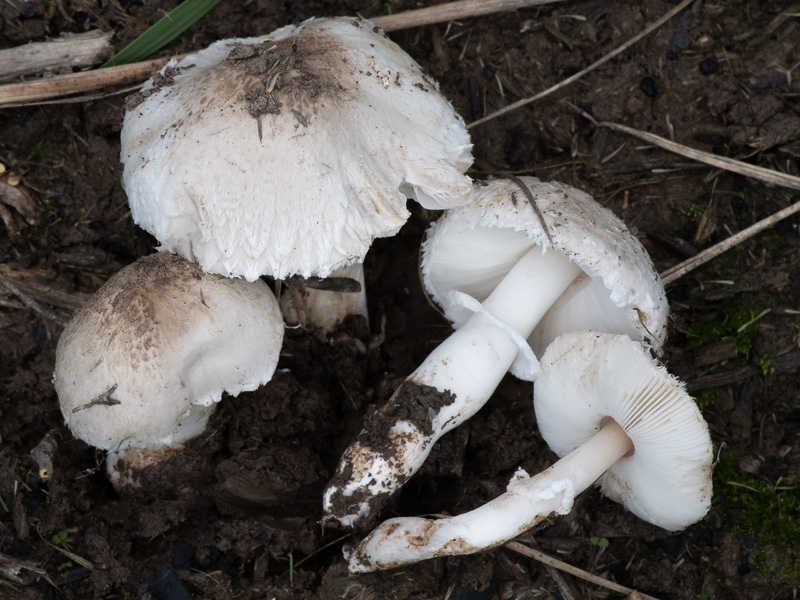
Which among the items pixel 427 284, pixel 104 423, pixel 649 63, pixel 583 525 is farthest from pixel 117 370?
pixel 649 63

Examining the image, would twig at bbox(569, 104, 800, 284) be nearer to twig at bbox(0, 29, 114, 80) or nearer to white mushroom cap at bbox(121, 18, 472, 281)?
white mushroom cap at bbox(121, 18, 472, 281)

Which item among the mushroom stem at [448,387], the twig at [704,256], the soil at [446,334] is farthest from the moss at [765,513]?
the mushroom stem at [448,387]

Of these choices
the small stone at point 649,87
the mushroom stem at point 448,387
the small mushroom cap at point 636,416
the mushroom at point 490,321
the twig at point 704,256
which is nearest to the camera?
the small mushroom cap at point 636,416

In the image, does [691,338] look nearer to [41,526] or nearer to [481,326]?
[481,326]

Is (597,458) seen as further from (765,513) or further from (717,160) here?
(717,160)

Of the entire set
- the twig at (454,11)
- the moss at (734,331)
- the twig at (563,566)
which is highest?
the twig at (454,11)

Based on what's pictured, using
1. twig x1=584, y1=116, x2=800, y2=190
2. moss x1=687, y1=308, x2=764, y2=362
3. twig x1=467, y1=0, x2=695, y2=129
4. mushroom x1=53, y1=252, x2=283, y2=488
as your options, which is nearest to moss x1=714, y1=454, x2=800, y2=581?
moss x1=687, y1=308, x2=764, y2=362

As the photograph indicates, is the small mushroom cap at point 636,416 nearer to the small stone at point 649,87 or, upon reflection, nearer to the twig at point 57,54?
the small stone at point 649,87
